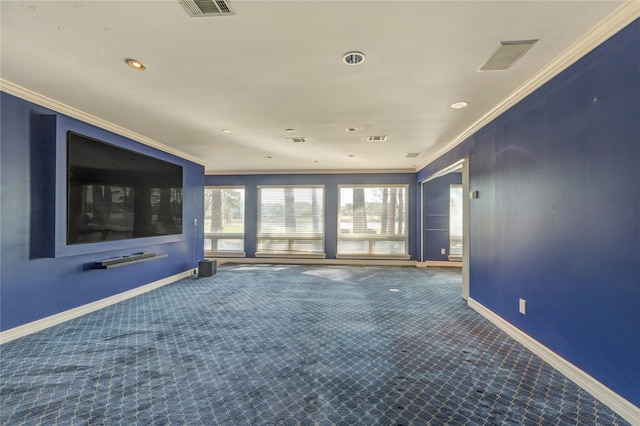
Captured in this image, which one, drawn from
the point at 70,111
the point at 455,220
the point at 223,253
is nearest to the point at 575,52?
the point at 70,111

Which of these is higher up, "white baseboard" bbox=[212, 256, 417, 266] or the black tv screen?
the black tv screen

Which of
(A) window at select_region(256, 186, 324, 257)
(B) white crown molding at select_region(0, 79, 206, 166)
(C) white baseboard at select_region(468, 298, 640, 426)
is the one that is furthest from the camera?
(A) window at select_region(256, 186, 324, 257)

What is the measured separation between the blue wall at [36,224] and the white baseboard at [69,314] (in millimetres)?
53

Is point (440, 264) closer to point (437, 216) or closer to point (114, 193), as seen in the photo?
point (437, 216)

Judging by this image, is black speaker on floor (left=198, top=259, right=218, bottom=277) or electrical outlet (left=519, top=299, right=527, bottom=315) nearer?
electrical outlet (left=519, top=299, right=527, bottom=315)

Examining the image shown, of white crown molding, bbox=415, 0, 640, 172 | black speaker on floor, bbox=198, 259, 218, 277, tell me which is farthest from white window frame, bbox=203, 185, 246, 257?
white crown molding, bbox=415, 0, 640, 172

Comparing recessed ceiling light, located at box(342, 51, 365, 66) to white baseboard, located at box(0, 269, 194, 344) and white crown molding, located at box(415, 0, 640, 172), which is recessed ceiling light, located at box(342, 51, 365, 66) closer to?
white crown molding, located at box(415, 0, 640, 172)

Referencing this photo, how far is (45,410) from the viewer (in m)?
1.80

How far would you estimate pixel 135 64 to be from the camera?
228cm

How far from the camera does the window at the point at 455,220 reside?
7215 mm

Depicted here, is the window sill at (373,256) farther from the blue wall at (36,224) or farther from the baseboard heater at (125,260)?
the blue wall at (36,224)

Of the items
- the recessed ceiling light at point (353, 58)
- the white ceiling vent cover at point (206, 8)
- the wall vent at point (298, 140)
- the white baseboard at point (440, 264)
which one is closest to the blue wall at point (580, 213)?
the recessed ceiling light at point (353, 58)

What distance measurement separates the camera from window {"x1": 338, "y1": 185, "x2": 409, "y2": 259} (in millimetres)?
7453

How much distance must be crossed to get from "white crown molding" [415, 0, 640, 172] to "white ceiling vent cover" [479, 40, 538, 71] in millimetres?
333
